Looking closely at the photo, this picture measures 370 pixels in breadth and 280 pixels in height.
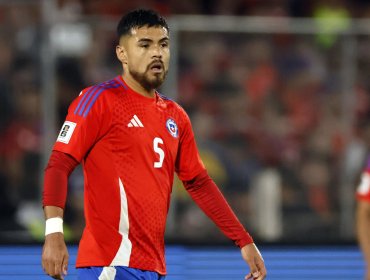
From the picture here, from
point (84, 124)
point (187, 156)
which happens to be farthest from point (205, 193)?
point (84, 124)

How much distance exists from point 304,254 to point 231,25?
2353mm

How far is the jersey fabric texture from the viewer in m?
4.31

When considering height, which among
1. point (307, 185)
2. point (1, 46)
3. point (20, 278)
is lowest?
point (20, 278)

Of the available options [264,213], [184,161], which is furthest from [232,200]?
[184,161]

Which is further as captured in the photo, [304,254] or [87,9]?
[87,9]

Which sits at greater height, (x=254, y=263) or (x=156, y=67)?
(x=156, y=67)

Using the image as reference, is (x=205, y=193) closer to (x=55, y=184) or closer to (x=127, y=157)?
(x=127, y=157)

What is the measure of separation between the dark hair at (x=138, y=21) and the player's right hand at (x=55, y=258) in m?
1.05

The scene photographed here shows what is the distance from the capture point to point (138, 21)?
14.4 feet

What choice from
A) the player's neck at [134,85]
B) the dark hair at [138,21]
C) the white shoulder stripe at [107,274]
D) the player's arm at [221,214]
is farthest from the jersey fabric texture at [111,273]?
the dark hair at [138,21]

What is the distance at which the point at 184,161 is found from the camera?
4730mm

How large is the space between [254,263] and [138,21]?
1236 millimetres

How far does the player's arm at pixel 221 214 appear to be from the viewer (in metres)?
4.68

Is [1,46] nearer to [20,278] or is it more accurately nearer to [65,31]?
[65,31]
